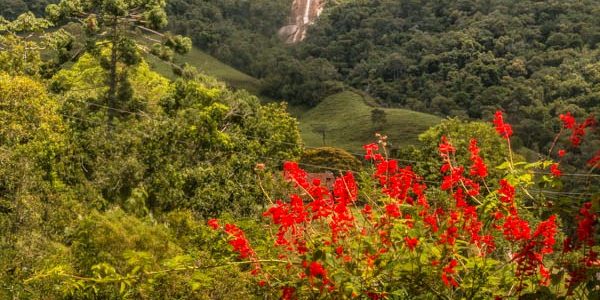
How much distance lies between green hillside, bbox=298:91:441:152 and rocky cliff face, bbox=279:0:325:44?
4405cm

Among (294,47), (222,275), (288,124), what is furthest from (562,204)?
(294,47)

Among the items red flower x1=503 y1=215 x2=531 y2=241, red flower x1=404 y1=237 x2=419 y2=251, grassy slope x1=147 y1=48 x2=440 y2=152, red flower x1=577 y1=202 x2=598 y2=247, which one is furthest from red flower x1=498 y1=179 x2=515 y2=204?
grassy slope x1=147 y1=48 x2=440 y2=152

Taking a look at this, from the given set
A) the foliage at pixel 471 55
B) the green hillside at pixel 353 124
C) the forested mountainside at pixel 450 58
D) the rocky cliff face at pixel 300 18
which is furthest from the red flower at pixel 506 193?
the rocky cliff face at pixel 300 18

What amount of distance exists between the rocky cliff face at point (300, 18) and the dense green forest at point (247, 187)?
2005 inches

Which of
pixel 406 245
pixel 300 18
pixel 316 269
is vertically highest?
pixel 406 245

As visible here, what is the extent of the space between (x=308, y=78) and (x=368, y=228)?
110 metres

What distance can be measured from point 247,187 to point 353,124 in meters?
69.8

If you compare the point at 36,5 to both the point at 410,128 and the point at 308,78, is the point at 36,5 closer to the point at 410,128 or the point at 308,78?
the point at 308,78

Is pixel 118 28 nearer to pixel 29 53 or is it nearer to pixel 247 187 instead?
pixel 29 53

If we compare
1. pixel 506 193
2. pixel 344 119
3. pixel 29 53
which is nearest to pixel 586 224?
pixel 506 193

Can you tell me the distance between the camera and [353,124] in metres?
95.8

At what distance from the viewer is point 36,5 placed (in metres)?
107

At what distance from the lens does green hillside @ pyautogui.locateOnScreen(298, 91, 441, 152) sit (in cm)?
8844

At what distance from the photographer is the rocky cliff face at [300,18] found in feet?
495
